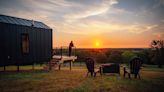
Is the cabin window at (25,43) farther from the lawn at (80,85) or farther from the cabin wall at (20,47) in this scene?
the lawn at (80,85)

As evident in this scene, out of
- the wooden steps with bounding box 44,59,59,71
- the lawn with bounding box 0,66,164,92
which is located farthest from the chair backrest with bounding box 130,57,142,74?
the wooden steps with bounding box 44,59,59,71

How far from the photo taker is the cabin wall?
55.4 feet

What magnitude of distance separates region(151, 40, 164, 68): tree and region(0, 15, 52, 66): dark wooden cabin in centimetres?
2293

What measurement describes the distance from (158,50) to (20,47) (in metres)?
28.6

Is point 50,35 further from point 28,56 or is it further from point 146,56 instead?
point 146,56

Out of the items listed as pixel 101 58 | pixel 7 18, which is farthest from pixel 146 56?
pixel 7 18

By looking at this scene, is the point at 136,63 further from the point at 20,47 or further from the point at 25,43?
the point at 25,43

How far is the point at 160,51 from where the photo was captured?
123 ft

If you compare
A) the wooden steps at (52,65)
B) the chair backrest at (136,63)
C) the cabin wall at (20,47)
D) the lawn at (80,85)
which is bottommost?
the lawn at (80,85)

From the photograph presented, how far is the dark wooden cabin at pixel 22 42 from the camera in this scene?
16.9m

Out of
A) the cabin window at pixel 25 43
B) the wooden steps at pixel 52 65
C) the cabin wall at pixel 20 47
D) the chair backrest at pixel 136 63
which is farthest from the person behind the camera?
the wooden steps at pixel 52 65

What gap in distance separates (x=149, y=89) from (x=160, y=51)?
2899cm

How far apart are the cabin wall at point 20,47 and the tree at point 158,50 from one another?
2293cm

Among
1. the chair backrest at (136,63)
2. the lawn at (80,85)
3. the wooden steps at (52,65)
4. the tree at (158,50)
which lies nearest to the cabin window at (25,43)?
the wooden steps at (52,65)
